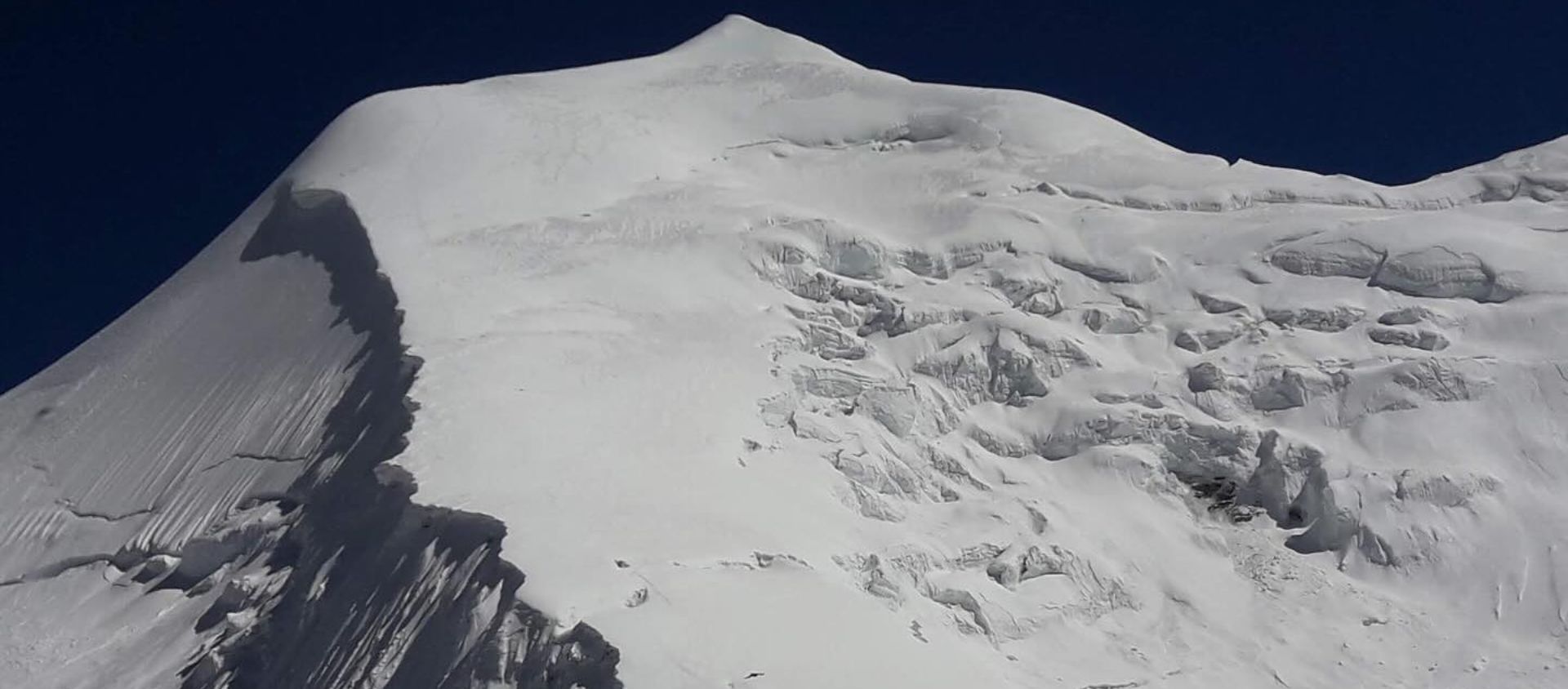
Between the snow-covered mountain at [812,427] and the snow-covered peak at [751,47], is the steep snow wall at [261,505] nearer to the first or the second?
the snow-covered mountain at [812,427]

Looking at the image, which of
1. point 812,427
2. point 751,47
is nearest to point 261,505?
point 812,427

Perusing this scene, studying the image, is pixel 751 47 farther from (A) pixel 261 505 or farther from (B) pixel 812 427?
(A) pixel 261 505

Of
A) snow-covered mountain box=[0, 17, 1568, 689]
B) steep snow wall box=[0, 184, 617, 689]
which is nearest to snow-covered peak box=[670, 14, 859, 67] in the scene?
snow-covered mountain box=[0, 17, 1568, 689]

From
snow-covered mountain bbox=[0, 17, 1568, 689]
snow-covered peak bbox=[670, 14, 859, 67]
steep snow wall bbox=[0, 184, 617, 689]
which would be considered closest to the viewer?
steep snow wall bbox=[0, 184, 617, 689]

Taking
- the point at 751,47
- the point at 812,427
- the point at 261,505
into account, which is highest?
the point at 751,47

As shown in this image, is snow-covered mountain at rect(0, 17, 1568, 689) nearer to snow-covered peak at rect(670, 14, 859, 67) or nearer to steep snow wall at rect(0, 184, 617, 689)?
steep snow wall at rect(0, 184, 617, 689)

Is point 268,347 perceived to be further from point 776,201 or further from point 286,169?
point 776,201

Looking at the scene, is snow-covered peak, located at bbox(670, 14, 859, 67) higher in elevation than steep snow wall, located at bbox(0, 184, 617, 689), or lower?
higher

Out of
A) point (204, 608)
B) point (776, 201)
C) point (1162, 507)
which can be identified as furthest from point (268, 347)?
point (1162, 507)

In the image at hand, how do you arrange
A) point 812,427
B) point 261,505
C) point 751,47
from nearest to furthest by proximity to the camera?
point 812,427 → point 261,505 → point 751,47
